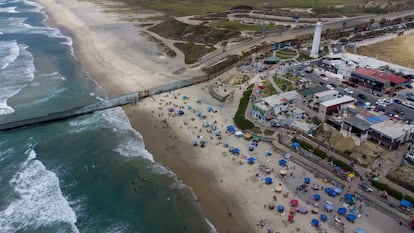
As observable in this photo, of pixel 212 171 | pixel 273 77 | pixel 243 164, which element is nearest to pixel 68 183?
pixel 212 171

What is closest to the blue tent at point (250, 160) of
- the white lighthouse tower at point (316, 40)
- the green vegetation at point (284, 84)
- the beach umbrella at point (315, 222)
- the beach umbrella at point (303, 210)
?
the beach umbrella at point (303, 210)

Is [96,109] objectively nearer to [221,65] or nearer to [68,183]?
[68,183]

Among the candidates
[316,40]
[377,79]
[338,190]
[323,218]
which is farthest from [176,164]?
[316,40]

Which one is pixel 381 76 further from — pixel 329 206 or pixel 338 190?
pixel 329 206

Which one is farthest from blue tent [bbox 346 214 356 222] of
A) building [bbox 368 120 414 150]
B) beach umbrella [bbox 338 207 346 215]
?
building [bbox 368 120 414 150]

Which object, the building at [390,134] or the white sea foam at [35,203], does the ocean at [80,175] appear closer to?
the white sea foam at [35,203]
